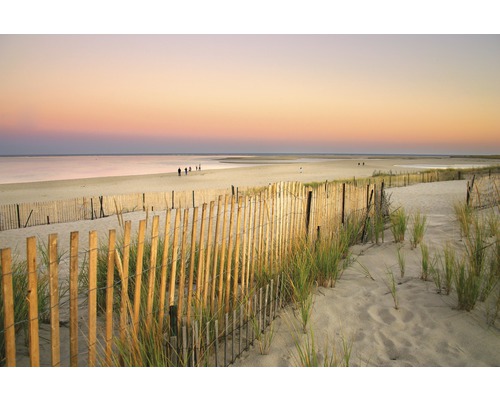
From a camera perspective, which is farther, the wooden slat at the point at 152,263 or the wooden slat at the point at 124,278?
the wooden slat at the point at 152,263

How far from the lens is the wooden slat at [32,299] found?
1499 mm

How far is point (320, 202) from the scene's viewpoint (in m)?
4.65

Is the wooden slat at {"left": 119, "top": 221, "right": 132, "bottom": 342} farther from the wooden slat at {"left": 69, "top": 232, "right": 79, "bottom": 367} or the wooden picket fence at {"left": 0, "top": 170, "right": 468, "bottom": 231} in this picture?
the wooden picket fence at {"left": 0, "top": 170, "right": 468, "bottom": 231}

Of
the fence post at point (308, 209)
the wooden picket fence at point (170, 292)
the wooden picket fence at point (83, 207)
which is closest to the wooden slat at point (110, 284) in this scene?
the wooden picket fence at point (170, 292)

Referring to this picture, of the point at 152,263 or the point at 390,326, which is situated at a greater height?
the point at 152,263

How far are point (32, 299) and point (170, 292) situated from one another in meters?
0.84

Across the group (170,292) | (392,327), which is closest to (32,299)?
(170,292)

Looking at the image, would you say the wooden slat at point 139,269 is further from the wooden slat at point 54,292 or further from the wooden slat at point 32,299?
the wooden slat at point 32,299

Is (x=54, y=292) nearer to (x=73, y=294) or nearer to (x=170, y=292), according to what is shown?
(x=73, y=294)

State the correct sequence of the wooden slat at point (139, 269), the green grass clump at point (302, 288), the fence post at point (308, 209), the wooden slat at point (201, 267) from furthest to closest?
the fence post at point (308, 209) → the green grass clump at point (302, 288) → the wooden slat at point (201, 267) → the wooden slat at point (139, 269)

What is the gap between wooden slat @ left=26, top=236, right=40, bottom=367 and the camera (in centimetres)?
150

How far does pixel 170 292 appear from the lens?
223cm

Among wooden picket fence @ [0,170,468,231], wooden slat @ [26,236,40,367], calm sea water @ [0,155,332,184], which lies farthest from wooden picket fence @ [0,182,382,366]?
calm sea water @ [0,155,332,184]
